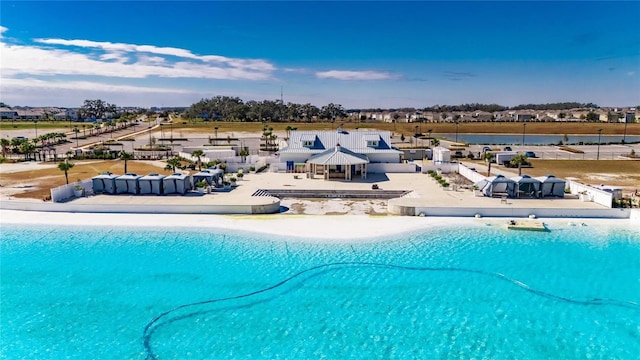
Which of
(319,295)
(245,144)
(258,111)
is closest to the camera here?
(319,295)

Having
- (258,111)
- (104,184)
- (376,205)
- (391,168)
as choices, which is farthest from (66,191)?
(258,111)

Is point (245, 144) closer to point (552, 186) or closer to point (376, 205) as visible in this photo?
point (376, 205)

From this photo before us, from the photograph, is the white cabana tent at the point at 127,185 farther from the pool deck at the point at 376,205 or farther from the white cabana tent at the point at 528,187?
the white cabana tent at the point at 528,187

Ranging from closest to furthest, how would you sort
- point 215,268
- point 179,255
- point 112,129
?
point 215,268
point 179,255
point 112,129

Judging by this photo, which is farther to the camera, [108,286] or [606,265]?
[606,265]

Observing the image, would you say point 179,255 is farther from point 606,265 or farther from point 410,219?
point 606,265

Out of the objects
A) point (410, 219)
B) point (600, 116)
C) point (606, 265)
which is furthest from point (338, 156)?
point (600, 116)

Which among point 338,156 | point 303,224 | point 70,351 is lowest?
point 70,351
